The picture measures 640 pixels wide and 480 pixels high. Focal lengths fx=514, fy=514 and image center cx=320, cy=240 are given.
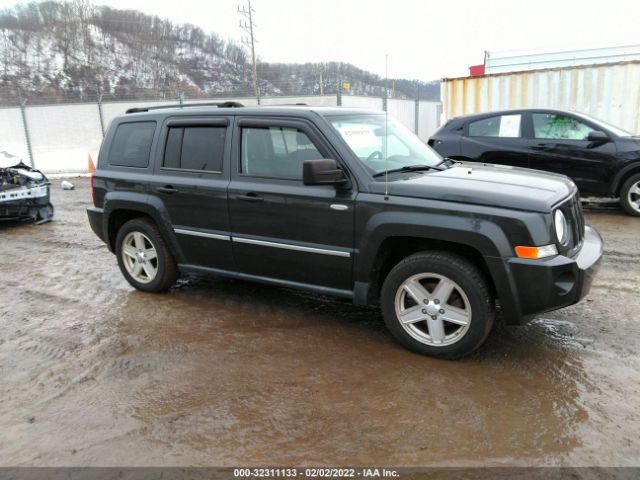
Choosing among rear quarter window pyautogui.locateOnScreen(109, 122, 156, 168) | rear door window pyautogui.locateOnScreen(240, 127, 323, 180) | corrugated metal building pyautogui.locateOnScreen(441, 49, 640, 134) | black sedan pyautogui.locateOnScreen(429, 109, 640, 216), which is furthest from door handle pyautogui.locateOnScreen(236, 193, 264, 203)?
corrugated metal building pyautogui.locateOnScreen(441, 49, 640, 134)

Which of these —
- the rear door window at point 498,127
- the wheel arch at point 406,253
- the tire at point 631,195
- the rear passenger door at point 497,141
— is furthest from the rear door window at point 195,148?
the tire at point 631,195

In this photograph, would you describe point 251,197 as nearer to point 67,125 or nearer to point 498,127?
point 498,127

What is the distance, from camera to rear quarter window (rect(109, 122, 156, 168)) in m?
5.10

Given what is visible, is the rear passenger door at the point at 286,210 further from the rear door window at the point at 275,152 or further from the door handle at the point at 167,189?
the door handle at the point at 167,189

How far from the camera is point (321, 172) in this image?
3.71 metres

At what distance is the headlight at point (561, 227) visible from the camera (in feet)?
11.2

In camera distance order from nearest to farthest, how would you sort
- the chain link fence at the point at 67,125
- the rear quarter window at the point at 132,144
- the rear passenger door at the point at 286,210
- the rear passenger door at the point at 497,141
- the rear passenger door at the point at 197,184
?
1. the rear passenger door at the point at 286,210
2. the rear passenger door at the point at 197,184
3. the rear quarter window at the point at 132,144
4. the rear passenger door at the point at 497,141
5. the chain link fence at the point at 67,125

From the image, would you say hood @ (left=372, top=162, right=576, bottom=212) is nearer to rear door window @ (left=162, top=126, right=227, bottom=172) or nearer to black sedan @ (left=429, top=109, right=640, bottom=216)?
rear door window @ (left=162, top=126, right=227, bottom=172)

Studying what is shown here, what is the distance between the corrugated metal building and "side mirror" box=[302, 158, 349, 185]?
8520 mm

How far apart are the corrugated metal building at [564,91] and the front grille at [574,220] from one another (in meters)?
7.64

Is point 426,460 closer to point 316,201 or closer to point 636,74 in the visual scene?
point 316,201

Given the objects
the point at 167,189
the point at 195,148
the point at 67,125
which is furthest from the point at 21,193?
the point at 67,125

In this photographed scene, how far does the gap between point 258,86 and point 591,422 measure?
18.0m

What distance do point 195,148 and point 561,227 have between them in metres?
3.16
